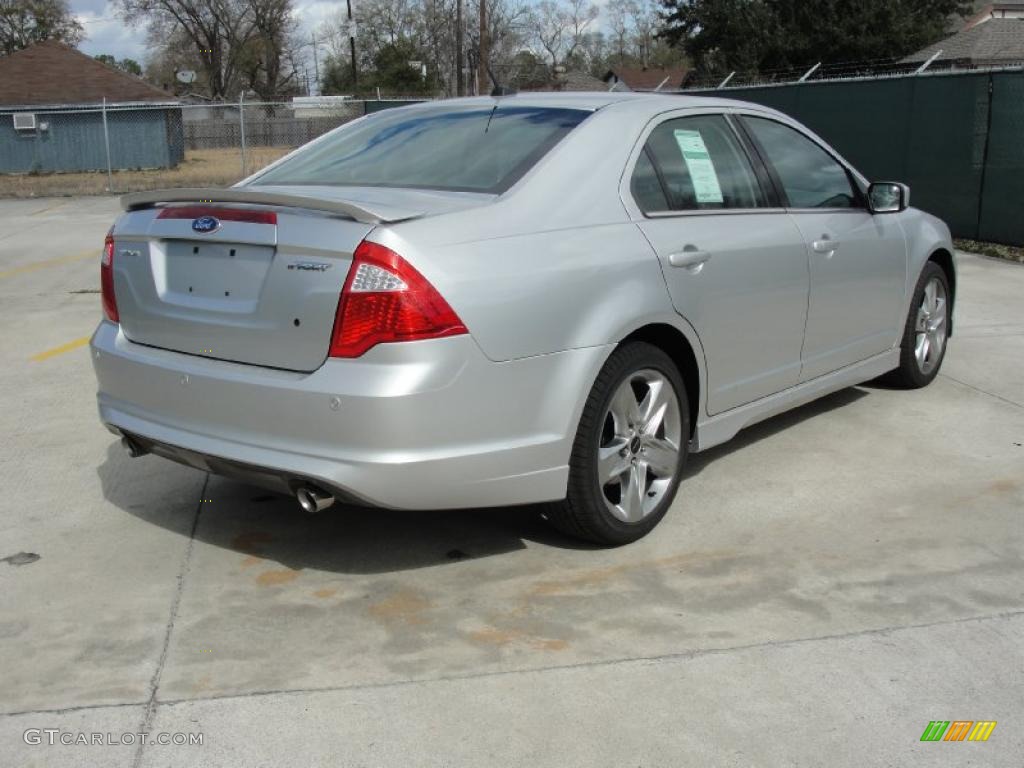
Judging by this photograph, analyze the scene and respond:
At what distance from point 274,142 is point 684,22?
17.9m

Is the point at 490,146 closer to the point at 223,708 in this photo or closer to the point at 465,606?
the point at 465,606

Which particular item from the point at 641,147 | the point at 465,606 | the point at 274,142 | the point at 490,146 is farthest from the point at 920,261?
the point at 274,142

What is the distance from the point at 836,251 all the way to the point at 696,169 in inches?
39.5

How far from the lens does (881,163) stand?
599 inches

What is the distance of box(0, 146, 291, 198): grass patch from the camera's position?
2545 centimetres

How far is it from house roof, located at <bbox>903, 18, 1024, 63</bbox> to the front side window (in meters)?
36.5

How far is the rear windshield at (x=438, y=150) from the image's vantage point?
4105 millimetres

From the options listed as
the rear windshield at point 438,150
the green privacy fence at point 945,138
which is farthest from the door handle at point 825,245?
the green privacy fence at point 945,138

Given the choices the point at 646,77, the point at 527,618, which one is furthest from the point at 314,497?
the point at 646,77

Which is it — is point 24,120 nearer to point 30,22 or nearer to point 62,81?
point 62,81

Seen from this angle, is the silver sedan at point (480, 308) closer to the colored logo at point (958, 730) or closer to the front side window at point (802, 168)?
the front side window at point (802, 168)

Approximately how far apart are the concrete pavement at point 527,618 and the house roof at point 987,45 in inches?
1494

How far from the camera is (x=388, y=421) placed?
3418 mm

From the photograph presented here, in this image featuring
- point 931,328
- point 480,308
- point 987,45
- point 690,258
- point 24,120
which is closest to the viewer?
point 480,308
